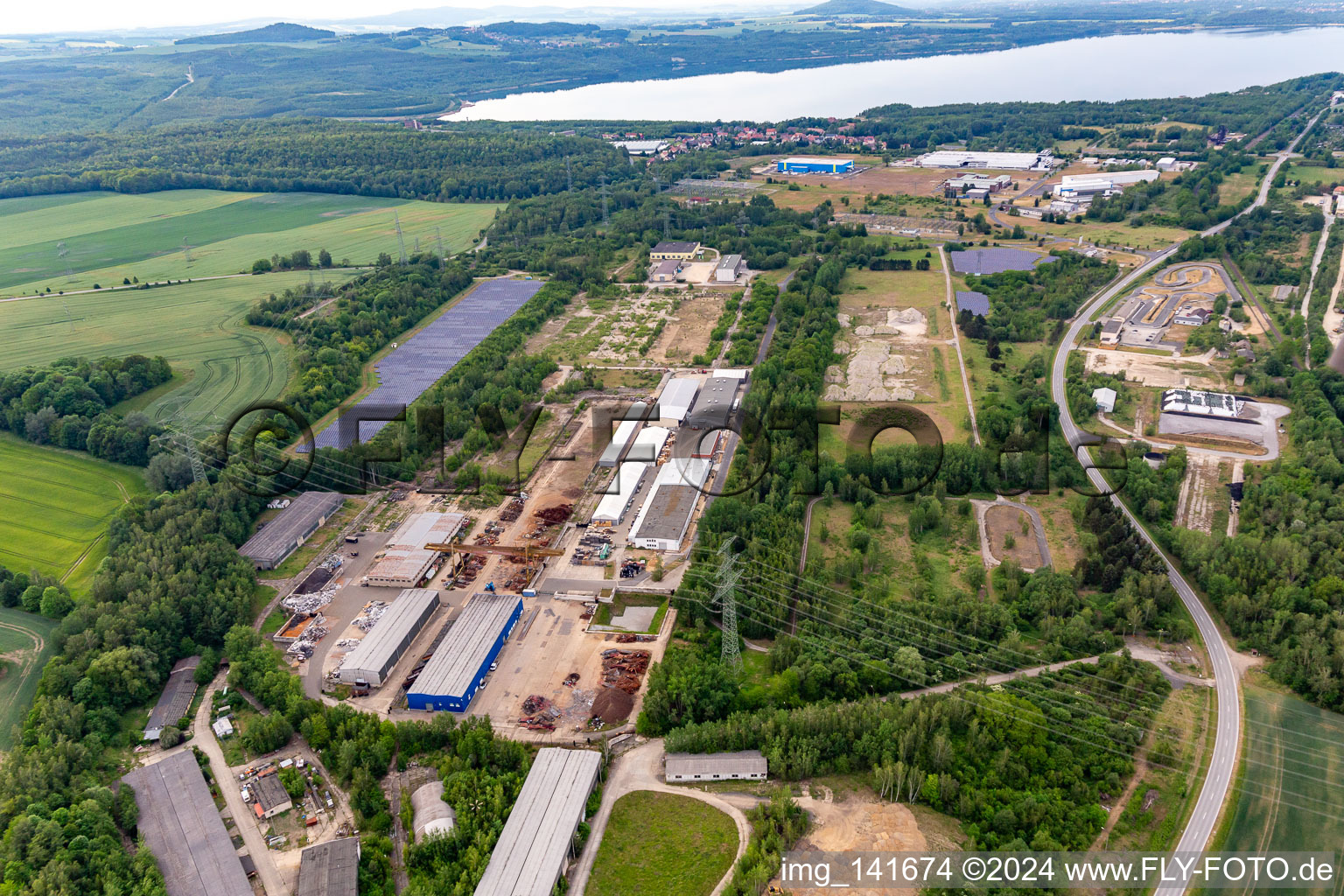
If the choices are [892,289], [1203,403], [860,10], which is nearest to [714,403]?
[1203,403]

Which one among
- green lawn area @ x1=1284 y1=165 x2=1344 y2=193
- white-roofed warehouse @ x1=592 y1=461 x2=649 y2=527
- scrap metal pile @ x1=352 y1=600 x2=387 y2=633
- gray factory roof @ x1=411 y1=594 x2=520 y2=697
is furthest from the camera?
green lawn area @ x1=1284 y1=165 x2=1344 y2=193

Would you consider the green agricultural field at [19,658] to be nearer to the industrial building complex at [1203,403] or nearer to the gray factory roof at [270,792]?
the gray factory roof at [270,792]

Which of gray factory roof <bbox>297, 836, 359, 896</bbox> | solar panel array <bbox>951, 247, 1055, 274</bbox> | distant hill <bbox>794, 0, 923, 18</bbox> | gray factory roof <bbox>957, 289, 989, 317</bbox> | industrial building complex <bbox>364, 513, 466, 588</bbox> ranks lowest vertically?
gray factory roof <bbox>297, 836, 359, 896</bbox>

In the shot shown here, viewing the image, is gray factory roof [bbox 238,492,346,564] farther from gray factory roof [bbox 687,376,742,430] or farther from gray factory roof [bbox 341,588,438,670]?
gray factory roof [bbox 687,376,742,430]

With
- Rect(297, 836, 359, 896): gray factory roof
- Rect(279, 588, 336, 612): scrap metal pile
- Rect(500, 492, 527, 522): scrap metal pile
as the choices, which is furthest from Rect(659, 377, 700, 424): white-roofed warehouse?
Rect(297, 836, 359, 896): gray factory roof

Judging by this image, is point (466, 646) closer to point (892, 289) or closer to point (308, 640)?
point (308, 640)

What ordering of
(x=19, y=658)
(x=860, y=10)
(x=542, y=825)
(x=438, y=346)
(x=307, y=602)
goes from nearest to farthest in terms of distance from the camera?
(x=542, y=825)
(x=19, y=658)
(x=307, y=602)
(x=438, y=346)
(x=860, y=10)

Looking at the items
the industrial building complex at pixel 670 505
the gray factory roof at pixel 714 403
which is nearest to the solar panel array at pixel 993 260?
the gray factory roof at pixel 714 403
